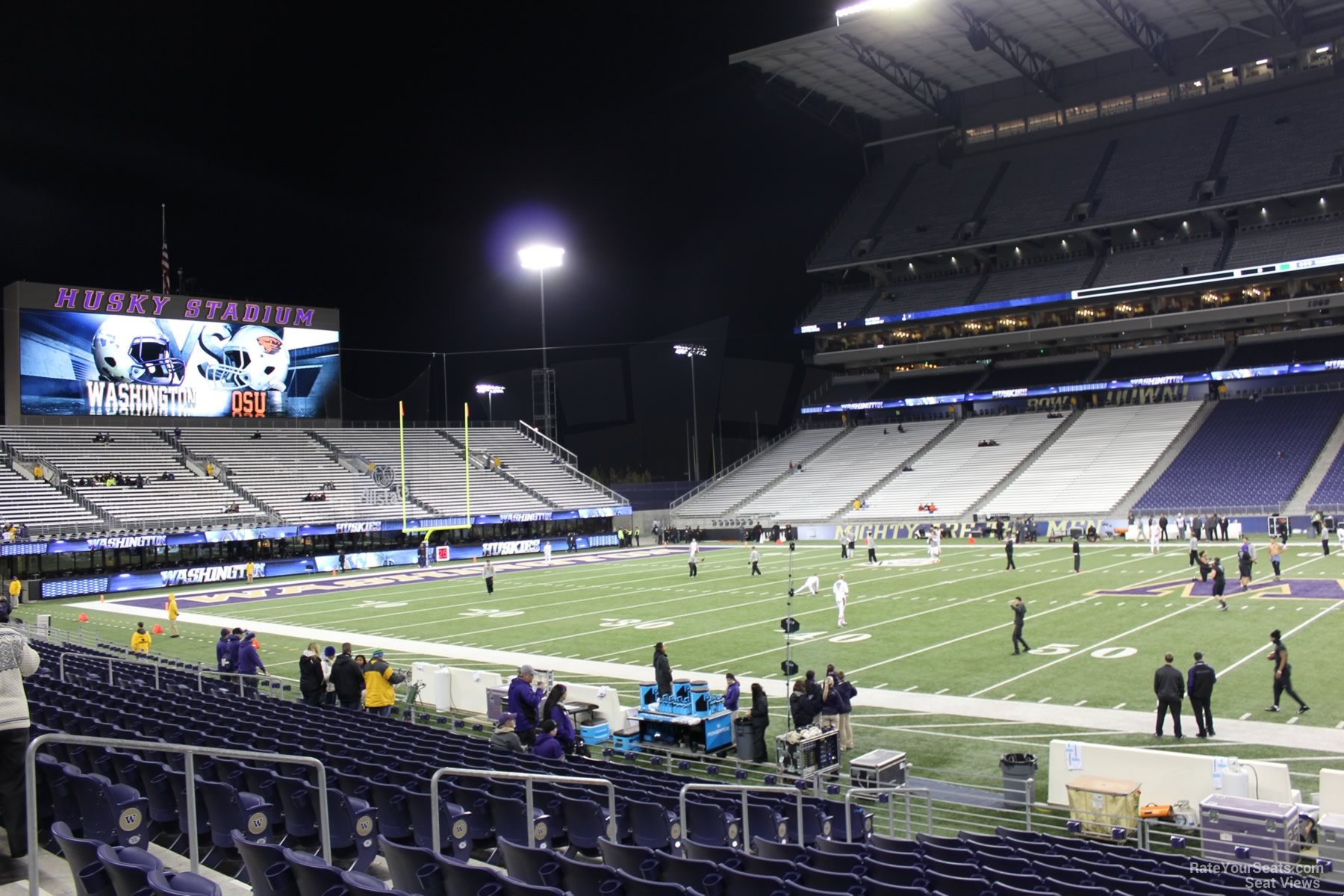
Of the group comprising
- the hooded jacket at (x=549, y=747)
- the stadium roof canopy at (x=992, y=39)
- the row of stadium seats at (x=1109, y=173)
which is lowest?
the hooded jacket at (x=549, y=747)

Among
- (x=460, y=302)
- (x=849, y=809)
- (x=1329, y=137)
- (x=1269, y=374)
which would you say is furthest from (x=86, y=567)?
(x=1329, y=137)

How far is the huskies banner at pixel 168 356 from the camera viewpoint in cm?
4375

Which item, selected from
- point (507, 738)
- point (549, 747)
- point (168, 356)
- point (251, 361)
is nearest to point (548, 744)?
point (549, 747)

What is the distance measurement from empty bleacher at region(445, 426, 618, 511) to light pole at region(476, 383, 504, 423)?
130 centimetres

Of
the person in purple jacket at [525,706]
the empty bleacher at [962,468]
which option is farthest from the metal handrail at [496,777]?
the empty bleacher at [962,468]

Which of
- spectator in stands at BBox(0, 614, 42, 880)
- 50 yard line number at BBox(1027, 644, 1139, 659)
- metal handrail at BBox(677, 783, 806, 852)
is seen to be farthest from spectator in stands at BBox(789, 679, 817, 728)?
spectator in stands at BBox(0, 614, 42, 880)

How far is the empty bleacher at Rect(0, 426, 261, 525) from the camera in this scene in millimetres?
42406

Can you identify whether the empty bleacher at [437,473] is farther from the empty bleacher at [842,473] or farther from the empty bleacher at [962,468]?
the empty bleacher at [962,468]

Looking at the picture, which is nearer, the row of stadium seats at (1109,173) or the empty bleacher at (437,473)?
the empty bleacher at (437,473)

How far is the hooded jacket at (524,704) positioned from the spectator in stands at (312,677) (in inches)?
177

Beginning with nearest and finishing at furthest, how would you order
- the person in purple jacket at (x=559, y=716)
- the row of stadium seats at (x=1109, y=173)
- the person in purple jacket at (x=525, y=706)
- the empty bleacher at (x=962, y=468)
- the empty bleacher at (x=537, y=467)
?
the person in purple jacket at (x=559, y=716) → the person in purple jacket at (x=525, y=706) → the empty bleacher at (x=962, y=468) → the empty bleacher at (x=537, y=467) → the row of stadium seats at (x=1109, y=173)

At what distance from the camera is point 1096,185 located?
63188 mm

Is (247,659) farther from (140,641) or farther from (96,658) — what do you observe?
(140,641)

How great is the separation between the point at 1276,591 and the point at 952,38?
43.2m
